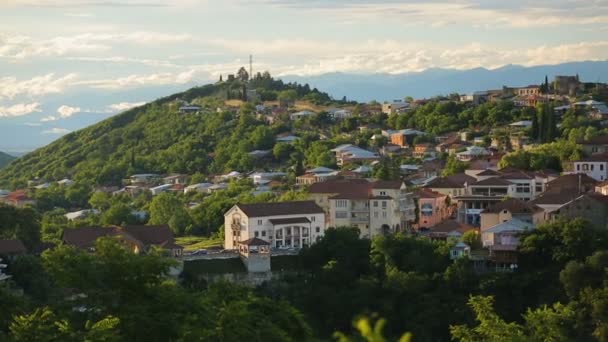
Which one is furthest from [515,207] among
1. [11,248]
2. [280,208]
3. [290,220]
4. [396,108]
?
[396,108]

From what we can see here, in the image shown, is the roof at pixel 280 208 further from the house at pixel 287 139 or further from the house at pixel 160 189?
the house at pixel 287 139

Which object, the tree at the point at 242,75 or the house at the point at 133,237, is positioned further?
the tree at the point at 242,75

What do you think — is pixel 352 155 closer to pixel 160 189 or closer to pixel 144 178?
pixel 160 189

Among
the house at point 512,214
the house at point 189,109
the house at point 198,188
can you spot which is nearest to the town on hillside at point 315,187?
the house at point 512,214

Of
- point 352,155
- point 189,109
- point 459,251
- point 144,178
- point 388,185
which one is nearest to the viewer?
point 459,251

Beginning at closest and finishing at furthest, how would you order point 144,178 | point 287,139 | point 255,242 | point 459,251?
1. point 459,251
2. point 255,242
3. point 287,139
4. point 144,178

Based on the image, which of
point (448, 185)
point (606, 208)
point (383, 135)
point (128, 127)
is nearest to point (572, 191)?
point (606, 208)
